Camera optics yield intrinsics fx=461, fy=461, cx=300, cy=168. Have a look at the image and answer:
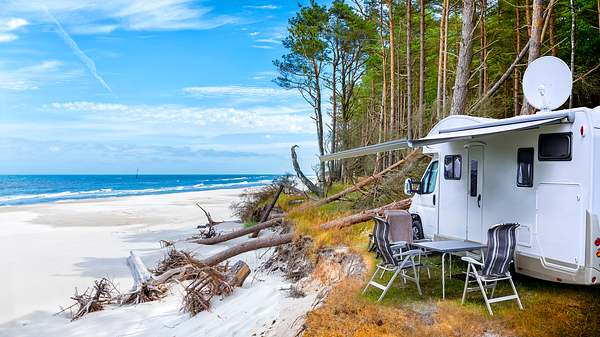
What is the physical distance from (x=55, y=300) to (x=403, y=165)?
32.4 feet

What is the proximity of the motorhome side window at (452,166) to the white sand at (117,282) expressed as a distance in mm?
3080

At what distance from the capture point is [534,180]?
6129mm

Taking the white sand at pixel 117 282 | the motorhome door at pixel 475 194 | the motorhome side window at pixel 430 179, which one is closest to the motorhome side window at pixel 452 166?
the motorhome door at pixel 475 194

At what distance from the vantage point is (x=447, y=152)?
26.0 ft

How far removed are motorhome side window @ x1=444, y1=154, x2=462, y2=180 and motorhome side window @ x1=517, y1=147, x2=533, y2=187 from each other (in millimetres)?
1249

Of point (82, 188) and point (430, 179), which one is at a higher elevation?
point (430, 179)

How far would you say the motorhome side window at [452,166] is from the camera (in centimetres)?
761

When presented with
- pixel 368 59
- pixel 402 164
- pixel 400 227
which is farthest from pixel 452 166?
→ pixel 368 59

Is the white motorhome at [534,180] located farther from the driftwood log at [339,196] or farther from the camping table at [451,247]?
the driftwood log at [339,196]

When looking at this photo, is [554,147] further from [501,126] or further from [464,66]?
[464,66]

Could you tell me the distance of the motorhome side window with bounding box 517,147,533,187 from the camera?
20.4 feet

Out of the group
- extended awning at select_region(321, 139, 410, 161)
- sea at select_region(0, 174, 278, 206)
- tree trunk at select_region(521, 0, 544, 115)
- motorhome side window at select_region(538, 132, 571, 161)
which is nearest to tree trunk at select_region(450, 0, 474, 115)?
tree trunk at select_region(521, 0, 544, 115)

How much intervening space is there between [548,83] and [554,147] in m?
1.52

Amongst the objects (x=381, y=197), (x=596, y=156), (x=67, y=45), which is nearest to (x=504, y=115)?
(x=381, y=197)
